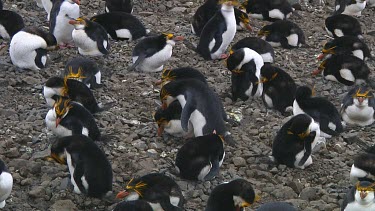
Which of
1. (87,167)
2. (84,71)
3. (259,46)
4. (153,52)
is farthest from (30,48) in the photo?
(87,167)

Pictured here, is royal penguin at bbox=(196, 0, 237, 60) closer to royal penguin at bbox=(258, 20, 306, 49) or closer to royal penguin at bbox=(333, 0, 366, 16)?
royal penguin at bbox=(258, 20, 306, 49)

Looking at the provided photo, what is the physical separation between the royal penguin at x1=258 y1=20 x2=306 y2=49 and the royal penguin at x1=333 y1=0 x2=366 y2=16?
4.44 ft

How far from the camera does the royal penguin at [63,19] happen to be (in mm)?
8711

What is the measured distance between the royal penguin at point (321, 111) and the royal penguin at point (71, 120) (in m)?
Result: 1.94

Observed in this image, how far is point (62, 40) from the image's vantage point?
8844mm

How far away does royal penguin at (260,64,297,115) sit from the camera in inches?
299

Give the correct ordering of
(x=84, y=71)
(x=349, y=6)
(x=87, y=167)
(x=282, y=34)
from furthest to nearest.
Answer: (x=349, y=6), (x=282, y=34), (x=84, y=71), (x=87, y=167)

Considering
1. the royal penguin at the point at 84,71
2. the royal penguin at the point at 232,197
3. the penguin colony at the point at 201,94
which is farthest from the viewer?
the royal penguin at the point at 84,71

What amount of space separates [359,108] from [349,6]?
336cm

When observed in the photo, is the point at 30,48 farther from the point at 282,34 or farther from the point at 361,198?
the point at 361,198

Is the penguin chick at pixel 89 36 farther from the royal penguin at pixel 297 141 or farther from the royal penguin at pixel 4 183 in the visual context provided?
the royal penguin at pixel 4 183

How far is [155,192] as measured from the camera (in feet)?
18.0

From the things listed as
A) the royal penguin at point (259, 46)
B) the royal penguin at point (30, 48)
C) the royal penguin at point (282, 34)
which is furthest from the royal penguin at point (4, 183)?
the royal penguin at point (282, 34)

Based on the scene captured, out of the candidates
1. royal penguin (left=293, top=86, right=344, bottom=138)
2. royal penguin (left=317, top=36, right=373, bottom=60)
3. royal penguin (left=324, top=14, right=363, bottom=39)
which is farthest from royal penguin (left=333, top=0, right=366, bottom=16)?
royal penguin (left=293, top=86, right=344, bottom=138)
